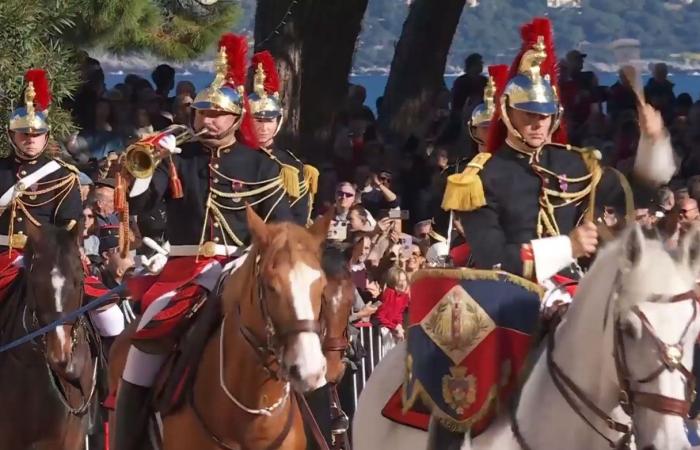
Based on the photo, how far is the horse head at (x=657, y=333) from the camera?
6660 mm

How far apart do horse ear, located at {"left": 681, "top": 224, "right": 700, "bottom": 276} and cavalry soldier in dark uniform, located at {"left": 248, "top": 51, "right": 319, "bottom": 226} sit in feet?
10.7

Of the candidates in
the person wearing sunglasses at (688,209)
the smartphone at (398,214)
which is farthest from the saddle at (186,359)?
the smartphone at (398,214)

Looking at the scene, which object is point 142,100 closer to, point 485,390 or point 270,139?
point 270,139

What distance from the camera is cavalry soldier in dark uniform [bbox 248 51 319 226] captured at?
9.88 m

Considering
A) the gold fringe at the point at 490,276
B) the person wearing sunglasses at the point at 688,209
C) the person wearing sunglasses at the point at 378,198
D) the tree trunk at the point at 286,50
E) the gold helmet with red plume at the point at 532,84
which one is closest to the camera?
the gold fringe at the point at 490,276

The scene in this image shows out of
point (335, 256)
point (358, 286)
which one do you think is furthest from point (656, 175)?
point (358, 286)

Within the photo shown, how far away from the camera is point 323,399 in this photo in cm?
1270

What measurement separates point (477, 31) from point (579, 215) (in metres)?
44.1

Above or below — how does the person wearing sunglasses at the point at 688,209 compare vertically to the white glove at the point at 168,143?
below

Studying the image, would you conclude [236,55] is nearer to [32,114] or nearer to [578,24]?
[32,114]

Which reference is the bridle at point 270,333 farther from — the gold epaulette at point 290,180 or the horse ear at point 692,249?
the horse ear at point 692,249

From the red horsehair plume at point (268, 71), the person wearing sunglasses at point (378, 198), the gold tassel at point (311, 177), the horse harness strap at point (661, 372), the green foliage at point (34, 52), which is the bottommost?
the person wearing sunglasses at point (378, 198)

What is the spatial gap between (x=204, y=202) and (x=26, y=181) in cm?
311

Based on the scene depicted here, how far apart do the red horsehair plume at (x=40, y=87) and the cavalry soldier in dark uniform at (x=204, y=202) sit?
3.20 metres
